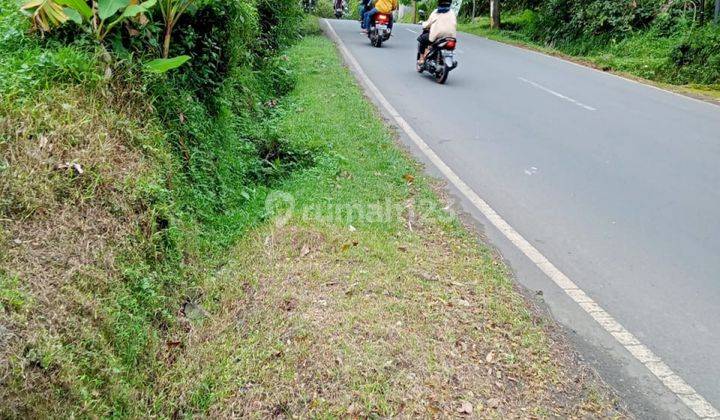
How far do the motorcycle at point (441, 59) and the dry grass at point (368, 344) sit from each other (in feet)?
24.7

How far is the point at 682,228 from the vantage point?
5066 millimetres

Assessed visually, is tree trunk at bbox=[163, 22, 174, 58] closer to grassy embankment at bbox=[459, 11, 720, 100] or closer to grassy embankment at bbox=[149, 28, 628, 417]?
grassy embankment at bbox=[149, 28, 628, 417]

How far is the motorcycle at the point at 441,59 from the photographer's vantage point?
1093 cm

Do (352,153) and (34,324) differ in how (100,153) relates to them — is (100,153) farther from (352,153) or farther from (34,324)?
(352,153)

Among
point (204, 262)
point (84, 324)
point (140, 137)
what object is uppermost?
point (140, 137)

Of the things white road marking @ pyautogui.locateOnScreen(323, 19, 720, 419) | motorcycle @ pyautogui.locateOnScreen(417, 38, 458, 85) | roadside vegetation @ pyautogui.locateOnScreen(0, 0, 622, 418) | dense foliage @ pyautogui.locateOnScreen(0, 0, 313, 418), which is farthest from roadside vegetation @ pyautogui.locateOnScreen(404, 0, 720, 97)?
dense foliage @ pyautogui.locateOnScreen(0, 0, 313, 418)

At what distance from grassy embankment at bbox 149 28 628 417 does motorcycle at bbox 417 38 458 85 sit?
6587 millimetres

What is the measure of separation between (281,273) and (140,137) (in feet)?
4.98

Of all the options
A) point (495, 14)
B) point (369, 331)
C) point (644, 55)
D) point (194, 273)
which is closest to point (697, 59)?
point (644, 55)

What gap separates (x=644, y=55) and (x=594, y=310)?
14.8m

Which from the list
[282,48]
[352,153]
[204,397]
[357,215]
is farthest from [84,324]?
[282,48]

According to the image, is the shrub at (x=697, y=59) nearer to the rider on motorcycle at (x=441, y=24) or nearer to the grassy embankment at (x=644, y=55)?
the grassy embankment at (x=644, y=55)

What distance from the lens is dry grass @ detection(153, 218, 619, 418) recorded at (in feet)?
9.21

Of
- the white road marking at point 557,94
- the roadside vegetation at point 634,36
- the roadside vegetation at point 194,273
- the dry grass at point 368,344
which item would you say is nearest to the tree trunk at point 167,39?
the roadside vegetation at point 194,273
